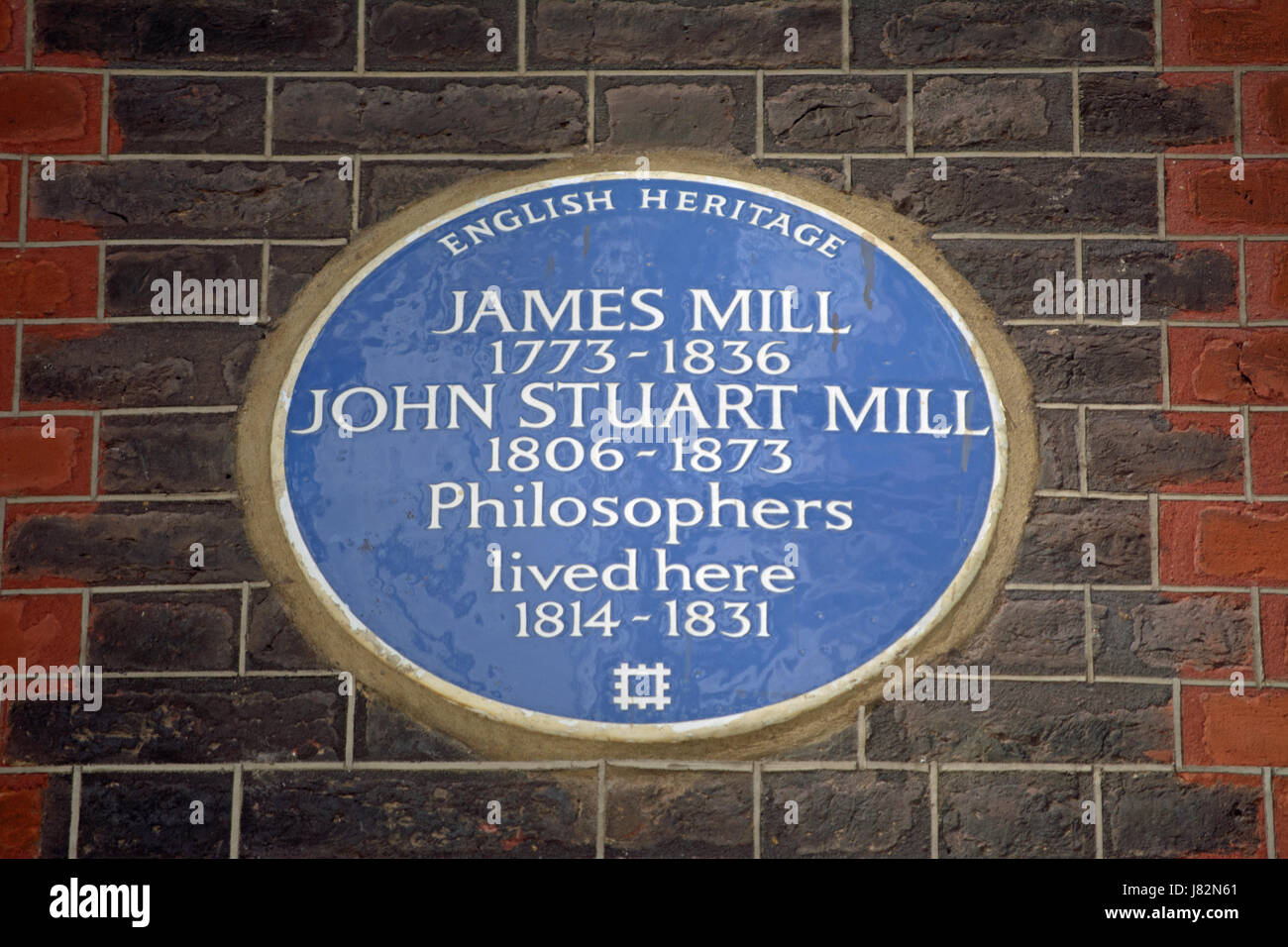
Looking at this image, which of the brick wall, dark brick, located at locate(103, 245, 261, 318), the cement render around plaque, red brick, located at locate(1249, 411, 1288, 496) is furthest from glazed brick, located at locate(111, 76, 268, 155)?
red brick, located at locate(1249, 411, 1288, 496)

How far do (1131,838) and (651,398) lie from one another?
3.52 feet

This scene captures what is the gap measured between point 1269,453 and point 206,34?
2.06m

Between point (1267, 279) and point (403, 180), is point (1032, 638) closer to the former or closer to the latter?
point (1267, 279)

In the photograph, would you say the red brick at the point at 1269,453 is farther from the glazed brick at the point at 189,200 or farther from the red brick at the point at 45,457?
the red brick at the point at 45,457

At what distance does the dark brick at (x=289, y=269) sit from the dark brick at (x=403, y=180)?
3.9 inches

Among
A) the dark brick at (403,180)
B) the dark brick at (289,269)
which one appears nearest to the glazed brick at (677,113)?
the dark brick at (403,180)

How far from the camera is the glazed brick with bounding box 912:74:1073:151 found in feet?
8.47

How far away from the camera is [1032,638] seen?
2385 mm

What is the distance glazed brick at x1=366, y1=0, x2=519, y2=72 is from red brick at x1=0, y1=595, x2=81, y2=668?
112cm

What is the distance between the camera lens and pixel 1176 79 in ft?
8.53

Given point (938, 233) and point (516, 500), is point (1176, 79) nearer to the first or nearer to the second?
point (938, 233)

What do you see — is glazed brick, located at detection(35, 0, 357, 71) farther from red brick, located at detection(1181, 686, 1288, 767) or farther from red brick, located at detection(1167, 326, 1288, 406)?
red brick, located at detection(1181, 686, 1288, 767)

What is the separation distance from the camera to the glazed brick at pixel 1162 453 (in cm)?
245

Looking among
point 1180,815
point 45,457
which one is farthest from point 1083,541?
point 45,457
